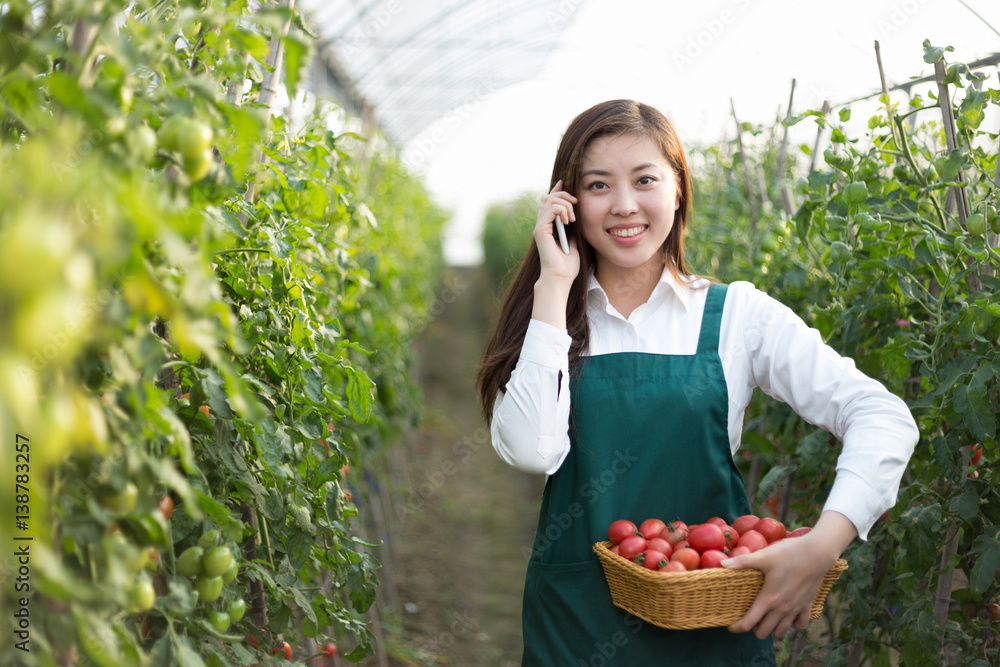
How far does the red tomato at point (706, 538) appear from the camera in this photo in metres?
1.17

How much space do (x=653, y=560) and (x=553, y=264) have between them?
1.78 feet

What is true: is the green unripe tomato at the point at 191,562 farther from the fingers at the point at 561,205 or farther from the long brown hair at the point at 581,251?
the fingers at the point at 561,205

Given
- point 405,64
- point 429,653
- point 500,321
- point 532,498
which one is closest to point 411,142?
point 405,64

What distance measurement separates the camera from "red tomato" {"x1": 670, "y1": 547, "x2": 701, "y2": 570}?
113 centimetres

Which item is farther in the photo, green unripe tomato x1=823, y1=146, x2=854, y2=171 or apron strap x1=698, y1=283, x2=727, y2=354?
green unripe tomato x1=823, y1=146, x2=854, y2=171

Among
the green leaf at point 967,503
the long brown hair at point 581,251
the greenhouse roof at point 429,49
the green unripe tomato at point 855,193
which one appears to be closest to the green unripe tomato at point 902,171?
the green unripe tomato at point 855,193

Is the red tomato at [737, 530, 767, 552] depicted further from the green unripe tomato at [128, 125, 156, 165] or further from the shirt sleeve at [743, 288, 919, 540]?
the green unripe tomato at [128, 125, 156, 165]

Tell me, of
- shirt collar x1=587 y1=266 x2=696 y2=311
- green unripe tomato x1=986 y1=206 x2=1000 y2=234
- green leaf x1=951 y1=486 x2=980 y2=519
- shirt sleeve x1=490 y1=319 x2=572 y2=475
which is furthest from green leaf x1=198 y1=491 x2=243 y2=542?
green unripe tomato x1=986 y1=206 x2=1000 y2=234

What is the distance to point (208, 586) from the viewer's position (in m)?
0.86

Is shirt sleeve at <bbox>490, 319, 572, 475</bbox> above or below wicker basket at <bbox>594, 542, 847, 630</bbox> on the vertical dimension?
above

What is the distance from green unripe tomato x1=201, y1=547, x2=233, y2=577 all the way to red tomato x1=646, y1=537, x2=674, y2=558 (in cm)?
63

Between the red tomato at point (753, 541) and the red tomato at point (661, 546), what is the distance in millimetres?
106

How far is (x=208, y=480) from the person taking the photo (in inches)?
42.5

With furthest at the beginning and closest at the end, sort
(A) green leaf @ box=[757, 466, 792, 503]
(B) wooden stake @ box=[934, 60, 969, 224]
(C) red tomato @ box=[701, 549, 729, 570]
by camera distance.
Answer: (A) green leaf @ box=[757, 466, 792, 503], (B) wooden stake @ box=[934, 60, 969, 224], (C) red tomato @ box=[701, 549, 729, 570]
